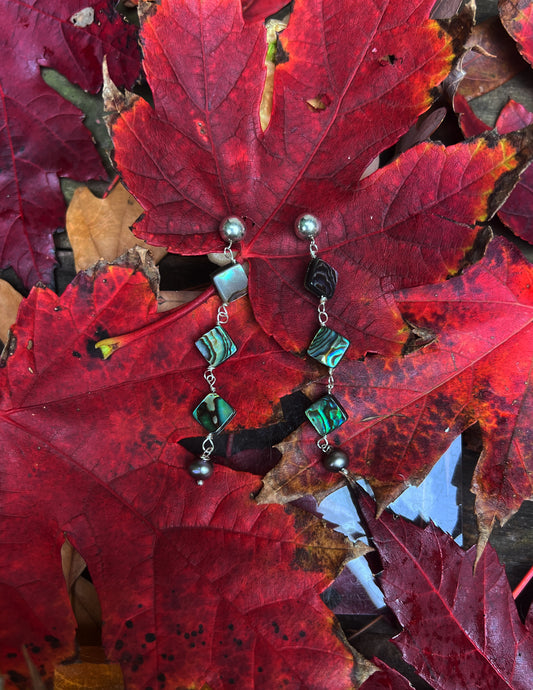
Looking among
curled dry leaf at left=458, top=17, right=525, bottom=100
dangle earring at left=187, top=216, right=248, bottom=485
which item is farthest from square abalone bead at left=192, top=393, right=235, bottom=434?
curled dry leaf at left=458, top=17, right=525, bottom=100

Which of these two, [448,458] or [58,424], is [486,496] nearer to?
[448,458]

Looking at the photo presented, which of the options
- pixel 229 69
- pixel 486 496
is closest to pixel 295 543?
pixel 486 496

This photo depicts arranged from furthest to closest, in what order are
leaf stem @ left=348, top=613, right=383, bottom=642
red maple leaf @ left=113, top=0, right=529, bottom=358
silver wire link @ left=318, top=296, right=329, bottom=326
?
leaf stem @ left=348, top=613, right=383, bottom=642, silver wire link @ left=318, top=296, right=329, bottom=326, red maple leaf @ left=113, top=0, right=529, bottom=358

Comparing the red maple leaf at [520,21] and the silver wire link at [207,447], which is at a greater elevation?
the red maple leaf at [520,21]

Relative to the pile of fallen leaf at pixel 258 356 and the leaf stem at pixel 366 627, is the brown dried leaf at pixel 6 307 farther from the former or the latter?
the leaf stem at pixel 366 627

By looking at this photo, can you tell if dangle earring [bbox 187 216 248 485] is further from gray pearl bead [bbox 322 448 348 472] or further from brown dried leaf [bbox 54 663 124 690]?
brown dried leaf [bbox 54 663 124 690]

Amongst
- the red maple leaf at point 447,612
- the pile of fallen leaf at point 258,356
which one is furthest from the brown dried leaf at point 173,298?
the red maple leaf at point 447,612
